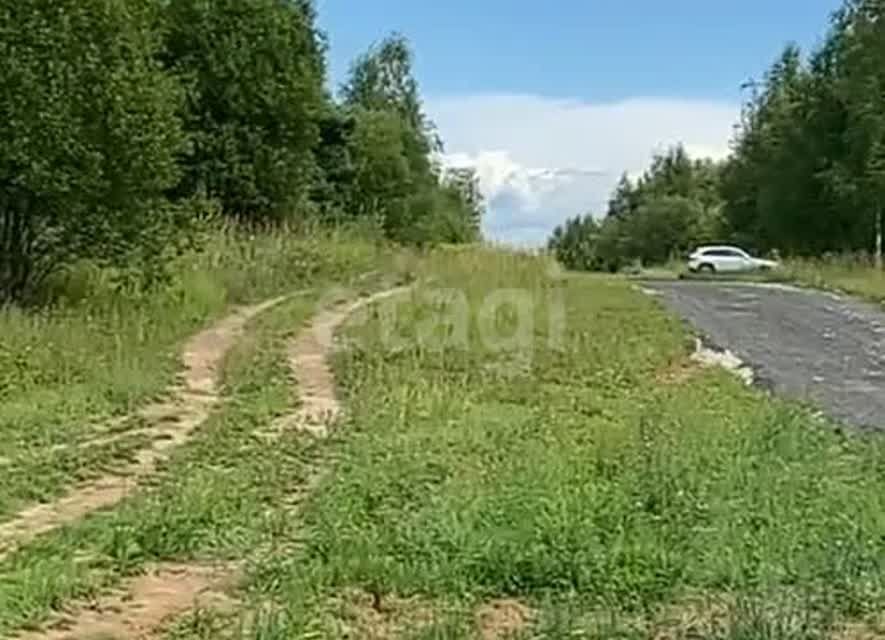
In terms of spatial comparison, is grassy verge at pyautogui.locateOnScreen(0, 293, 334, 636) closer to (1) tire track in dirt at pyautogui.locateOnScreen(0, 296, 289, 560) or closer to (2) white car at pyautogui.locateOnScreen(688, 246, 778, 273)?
(1) tire track in dirt at pyautogui.locateOnScreen(0, 296, 289, 560)

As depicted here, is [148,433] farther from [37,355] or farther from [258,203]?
[258,203]

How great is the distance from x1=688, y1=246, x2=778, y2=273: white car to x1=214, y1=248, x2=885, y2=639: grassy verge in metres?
34.4

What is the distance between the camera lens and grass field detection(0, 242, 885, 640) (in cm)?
588

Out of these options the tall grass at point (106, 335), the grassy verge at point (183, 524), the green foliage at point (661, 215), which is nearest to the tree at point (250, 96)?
the tall grass at point (106, 335)

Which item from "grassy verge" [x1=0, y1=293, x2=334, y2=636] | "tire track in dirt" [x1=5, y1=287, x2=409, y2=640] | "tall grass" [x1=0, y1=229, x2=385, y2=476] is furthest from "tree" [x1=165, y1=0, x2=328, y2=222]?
"tire track in dirt" [x1=5, y1=287, x2=409, y2=640]

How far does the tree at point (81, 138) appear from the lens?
50.3 feet

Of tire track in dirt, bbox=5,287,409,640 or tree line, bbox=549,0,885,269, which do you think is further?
tree line, bbox=549,0,885,269

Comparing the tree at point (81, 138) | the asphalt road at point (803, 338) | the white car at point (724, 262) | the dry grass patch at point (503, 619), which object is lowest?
the white car at point (724, 262)

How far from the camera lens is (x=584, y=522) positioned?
23.2 feet

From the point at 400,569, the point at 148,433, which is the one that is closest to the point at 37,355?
the point at 148,433

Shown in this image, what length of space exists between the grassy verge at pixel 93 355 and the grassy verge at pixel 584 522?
163cm

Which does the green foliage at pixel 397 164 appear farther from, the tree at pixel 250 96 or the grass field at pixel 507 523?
the grass field at pixel 507 523

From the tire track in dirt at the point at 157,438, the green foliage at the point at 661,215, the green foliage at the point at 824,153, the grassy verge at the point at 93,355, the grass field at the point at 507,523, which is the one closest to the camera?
the grass field at the point at 507,523

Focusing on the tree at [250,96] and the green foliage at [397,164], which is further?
the green foliage at [397,164]
